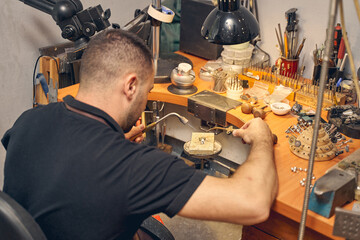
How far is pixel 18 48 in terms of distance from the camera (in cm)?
245

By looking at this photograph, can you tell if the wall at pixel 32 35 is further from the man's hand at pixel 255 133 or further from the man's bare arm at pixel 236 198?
the man's bare arm at pixel 236 198

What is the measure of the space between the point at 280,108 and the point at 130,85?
3.12 ft

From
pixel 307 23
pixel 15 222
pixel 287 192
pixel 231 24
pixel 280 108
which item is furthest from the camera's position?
pixel 307 23

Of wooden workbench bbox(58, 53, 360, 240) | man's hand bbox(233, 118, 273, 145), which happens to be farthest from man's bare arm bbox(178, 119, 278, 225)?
man's hand bbox(233, 118, 273, 145)

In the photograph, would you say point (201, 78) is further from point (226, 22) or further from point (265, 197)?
point (265, 197)

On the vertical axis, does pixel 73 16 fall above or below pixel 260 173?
above

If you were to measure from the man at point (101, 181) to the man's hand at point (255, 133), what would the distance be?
24 centimetres

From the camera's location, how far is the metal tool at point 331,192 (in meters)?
1.30

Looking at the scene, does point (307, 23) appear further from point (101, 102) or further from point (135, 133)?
point (101, 102)

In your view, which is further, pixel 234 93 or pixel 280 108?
pixel 234 93

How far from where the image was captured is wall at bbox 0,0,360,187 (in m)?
2.34

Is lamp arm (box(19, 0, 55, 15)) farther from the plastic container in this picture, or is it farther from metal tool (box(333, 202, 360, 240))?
metal tool (box(333, 202, 360, 240))

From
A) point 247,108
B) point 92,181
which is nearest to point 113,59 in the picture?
→ point 92,181

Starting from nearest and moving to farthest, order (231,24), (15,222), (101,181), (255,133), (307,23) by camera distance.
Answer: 1. (15,222)
2. (101,181)
3. (255,133)
4. (231,24)
5. (307,23)
